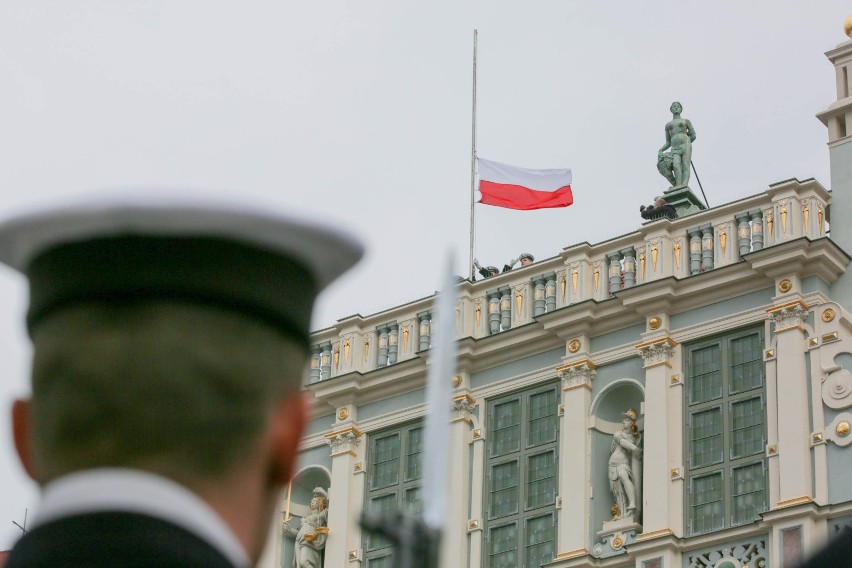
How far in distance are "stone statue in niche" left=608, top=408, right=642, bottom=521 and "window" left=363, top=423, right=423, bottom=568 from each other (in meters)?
2.97

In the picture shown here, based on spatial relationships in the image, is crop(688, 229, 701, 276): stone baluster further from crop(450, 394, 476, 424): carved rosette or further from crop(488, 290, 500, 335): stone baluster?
crop(450, 394, 476, 424): carved rosette

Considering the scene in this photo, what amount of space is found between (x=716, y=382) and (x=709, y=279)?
4.50 ft

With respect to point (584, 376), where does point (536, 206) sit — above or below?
above

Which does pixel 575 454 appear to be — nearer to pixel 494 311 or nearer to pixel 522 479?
pixel 522 479

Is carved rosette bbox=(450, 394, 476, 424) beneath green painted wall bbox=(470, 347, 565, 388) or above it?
beneath

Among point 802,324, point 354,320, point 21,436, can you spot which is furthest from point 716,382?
point 21,436

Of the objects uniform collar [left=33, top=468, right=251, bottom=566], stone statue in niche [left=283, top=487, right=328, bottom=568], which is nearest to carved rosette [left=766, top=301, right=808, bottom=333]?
stone statue in niche [left=283, top=487, right=328, bottom=568]

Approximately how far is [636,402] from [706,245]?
86.8 inches

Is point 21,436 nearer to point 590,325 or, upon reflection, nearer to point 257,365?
point 257,365

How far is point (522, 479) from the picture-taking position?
2736cm

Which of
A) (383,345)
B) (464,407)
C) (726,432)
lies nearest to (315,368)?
(383,345)

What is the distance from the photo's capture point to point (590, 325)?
1081 inches

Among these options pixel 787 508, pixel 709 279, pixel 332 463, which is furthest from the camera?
pixel 332 463

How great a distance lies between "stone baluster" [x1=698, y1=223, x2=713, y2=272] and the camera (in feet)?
88.4
